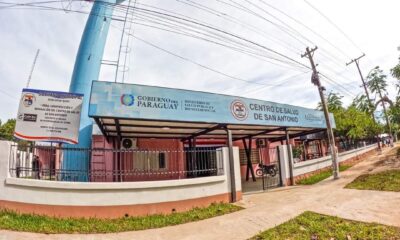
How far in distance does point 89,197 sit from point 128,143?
631 cm

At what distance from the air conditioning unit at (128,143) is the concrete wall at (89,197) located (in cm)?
581

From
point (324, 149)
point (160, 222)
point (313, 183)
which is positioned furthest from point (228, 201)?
point (324, 149)

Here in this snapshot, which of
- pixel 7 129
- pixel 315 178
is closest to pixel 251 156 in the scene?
pixel 315 178

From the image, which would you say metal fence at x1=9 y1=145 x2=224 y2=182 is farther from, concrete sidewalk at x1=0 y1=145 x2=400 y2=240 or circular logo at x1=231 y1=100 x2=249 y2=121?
concrete sidewalk at x1=0 y1=145 x2=400 y2=240

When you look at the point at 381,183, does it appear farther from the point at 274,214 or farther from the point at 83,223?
the point at 83,223

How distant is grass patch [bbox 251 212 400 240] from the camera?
5.36 metres

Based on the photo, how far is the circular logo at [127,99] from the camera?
7.66 metres

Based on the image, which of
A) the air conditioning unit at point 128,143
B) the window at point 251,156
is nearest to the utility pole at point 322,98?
the window at point 251,156

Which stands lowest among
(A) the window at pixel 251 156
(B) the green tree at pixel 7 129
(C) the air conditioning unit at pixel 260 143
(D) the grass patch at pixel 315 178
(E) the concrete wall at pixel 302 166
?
(D) the grass patch at pixel 315 178

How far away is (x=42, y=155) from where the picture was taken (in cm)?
740

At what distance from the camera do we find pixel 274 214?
7.24 m

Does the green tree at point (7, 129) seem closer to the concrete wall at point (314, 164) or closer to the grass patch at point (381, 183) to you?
the concrete wall at point (314, 164)

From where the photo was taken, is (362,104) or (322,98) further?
(362,104)

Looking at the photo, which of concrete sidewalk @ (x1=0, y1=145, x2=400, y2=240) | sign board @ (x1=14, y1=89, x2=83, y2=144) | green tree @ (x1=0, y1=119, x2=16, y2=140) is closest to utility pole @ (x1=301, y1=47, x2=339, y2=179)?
concrete sidewalk @ (x1=0, y1=145, x2=400, y2=240)
